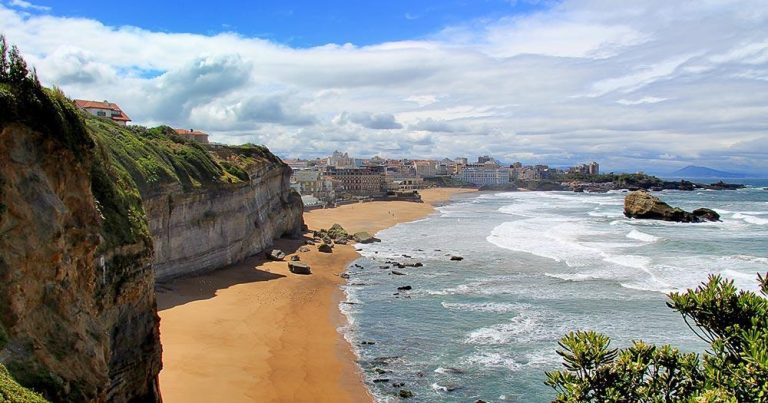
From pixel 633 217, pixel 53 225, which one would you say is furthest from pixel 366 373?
pixel 633 217

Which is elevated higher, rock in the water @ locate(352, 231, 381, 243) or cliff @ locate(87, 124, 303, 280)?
cliff @ locate(87, 124, 303, 280)

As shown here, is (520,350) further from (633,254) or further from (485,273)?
(633,254)

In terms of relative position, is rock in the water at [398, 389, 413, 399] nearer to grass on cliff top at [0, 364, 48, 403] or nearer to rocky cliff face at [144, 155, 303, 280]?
grass on cliff top at [0, 364, 48, 403]

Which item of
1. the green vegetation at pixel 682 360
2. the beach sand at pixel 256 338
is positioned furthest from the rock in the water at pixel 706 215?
the green vegetation at pixel 682 360

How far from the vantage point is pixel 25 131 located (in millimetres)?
9891

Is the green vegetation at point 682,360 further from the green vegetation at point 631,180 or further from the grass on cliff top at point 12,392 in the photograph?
the green vegetation at point 631,180

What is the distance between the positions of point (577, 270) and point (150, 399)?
1093 inches

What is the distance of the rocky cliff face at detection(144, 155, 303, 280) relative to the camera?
27.8m

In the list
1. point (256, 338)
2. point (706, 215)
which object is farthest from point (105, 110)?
point (706, 215)

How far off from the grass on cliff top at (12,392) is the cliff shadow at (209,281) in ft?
53.6

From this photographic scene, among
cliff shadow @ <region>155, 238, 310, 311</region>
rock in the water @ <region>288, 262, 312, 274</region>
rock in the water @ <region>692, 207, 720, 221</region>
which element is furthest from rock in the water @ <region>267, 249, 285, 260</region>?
rock in the water @ <region>692, 207, 720, 221</region>

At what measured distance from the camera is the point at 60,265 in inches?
387

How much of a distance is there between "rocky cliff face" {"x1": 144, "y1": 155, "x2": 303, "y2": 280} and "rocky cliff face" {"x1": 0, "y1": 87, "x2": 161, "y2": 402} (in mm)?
14696

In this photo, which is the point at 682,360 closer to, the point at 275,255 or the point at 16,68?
the point at 16,68
